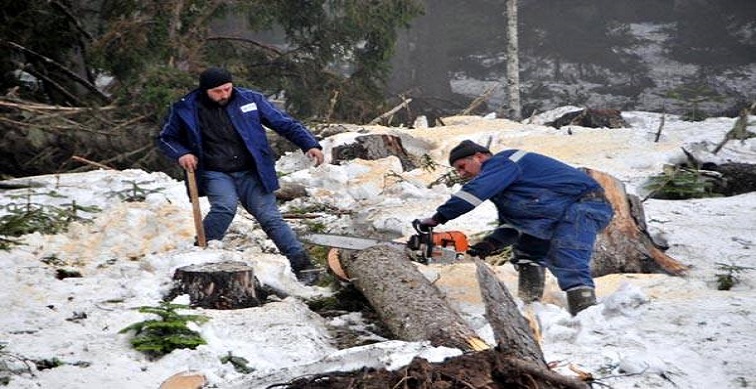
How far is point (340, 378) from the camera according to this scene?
132 inches

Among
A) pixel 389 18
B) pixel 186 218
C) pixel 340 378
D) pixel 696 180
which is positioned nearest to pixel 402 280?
pixel 340 378

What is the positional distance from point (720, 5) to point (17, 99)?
18952mm

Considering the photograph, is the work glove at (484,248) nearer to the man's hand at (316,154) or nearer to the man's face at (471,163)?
the man's face at (471,163)

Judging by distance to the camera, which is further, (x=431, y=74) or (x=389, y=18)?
(x=431, y=74)

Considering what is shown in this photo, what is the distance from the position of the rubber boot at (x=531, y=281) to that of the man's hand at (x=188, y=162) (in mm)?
2487

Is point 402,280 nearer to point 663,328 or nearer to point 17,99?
point 663,328

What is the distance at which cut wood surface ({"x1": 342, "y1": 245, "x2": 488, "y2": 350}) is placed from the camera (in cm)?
429

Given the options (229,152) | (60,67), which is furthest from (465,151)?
(60,67)

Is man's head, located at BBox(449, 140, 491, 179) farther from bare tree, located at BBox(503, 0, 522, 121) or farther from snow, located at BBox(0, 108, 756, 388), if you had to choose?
bare tree, located at BBox(503, 0, 522, 121)

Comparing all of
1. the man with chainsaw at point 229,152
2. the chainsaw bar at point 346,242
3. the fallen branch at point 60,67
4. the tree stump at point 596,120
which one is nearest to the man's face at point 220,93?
the man with chainsaw at point 229,152

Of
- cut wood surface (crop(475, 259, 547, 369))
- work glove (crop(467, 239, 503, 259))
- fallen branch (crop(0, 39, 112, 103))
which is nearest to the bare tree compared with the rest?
fallen branch (crop(0, 39, 112, 103))

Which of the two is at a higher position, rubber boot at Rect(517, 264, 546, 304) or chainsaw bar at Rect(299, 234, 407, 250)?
chainsaw bar at Rect(299, 234, 407, 250)

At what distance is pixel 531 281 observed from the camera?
236 inches

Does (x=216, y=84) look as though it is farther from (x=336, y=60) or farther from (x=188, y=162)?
(x=336, y=60)
